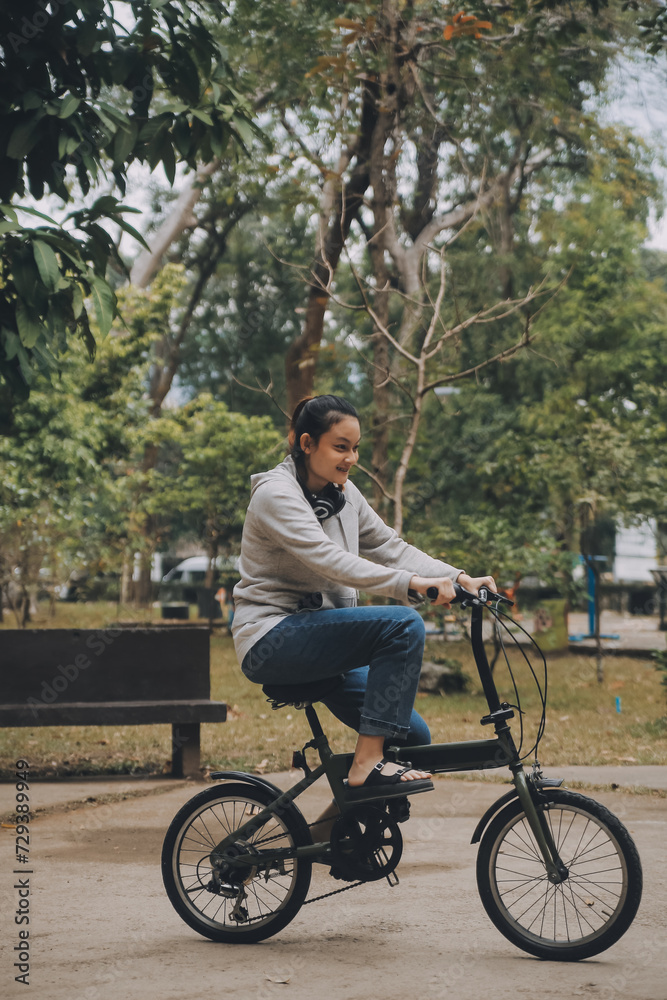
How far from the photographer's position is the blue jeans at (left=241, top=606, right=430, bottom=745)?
11.5 feet

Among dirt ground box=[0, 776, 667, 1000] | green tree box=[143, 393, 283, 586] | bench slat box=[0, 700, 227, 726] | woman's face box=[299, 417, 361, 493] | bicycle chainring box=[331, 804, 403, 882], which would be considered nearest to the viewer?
dirt ground box=[0, 776, 667, 1000]

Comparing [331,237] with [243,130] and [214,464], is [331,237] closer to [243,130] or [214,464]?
[243,130]

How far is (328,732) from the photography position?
9.06 m

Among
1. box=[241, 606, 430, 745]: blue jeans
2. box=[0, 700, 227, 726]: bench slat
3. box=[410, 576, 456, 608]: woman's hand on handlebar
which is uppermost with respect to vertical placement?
box=[410, 576, 456, 608]: woman's hand on handlebar

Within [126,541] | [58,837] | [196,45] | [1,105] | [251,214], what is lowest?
[58,837]

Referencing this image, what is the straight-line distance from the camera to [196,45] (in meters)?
5.62

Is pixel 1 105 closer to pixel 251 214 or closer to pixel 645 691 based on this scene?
pixel 645 691

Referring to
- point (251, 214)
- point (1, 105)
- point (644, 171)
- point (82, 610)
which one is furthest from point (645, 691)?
point (251, 214)

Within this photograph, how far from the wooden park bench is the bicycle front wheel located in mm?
3322

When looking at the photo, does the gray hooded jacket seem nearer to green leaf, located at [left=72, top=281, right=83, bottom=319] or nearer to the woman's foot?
the woman's foot

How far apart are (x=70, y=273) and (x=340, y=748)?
4.22 m

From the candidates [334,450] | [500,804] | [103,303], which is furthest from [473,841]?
[103,303]

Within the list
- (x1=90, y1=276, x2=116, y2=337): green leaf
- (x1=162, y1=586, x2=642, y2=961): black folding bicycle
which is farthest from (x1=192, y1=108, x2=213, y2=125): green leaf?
(x1=162, y1=586, x2=642, y2=961): black folding bicycle

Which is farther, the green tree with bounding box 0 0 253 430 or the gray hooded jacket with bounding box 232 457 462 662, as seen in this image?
the green tree with bounding box 0 0 253 430
